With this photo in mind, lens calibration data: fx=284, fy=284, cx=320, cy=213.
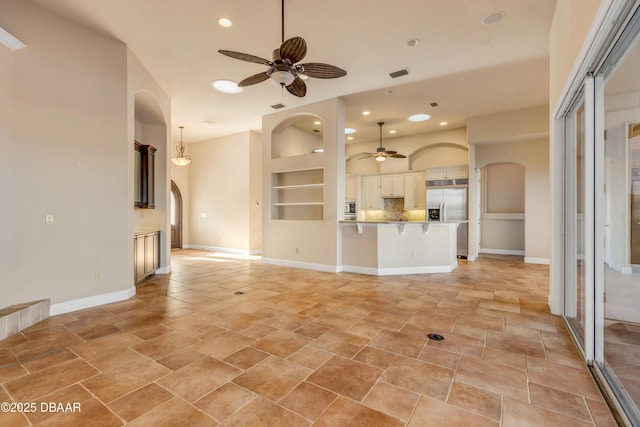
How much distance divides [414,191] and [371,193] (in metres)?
1.38

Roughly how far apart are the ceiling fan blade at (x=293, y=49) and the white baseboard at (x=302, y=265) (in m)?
4.05

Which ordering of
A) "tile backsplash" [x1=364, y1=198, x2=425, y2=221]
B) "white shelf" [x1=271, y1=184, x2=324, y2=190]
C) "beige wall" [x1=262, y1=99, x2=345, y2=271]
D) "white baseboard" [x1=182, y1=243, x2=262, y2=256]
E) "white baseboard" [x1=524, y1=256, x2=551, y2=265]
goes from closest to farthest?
"beige wall" [x1=262, y1=99, x2=345, y2=271], "white shelf" [x1=271, y1=184, x2=324, y2=190], "white baseboard" [x1=524, y1=256, x2=551, y2=265], "white baseboard" [x1=182, y1=243, x2=262, y2=256], "tile backsplash" [x1=364, y1=198, x2=425, y2=221]

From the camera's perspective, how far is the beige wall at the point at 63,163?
3.09m

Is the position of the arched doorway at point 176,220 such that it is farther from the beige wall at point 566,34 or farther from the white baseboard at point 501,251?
the beige wall at point 566,34

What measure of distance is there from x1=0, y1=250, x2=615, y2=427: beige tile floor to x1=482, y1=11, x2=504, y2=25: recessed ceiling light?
3.57 m

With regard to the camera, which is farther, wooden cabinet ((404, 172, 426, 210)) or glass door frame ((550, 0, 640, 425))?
wooden cabinet ((404, 172, 426, 210))

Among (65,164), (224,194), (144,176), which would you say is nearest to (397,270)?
(144,176)

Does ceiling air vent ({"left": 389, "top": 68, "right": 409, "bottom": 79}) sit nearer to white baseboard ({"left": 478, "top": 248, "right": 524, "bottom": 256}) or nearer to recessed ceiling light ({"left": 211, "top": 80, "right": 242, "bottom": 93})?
recessed ceiling light ({"left": 211, "top": 80, "right": 242, "bottom": 93})

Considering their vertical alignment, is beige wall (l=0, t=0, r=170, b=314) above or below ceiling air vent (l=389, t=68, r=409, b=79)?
below

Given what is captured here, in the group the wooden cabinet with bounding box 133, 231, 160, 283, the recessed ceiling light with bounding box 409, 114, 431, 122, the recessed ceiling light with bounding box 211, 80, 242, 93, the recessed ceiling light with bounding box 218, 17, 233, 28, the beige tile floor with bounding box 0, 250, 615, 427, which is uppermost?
the recessed ceiling light with bounding box 211, 80, 242, 93

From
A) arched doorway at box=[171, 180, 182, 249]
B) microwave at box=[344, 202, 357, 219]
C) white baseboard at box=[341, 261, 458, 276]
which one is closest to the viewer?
white baseboard at box=[341, 261, 458, 276]

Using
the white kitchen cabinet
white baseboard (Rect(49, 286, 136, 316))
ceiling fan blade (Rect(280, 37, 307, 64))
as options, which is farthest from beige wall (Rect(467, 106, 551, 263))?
white baseboard (Rect(49, 286, 136, 316))

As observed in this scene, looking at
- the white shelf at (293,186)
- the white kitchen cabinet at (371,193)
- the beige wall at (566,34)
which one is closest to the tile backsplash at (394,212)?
the white kitchen cabinet at (371,193)

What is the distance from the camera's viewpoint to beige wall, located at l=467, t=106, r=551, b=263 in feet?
21.4
